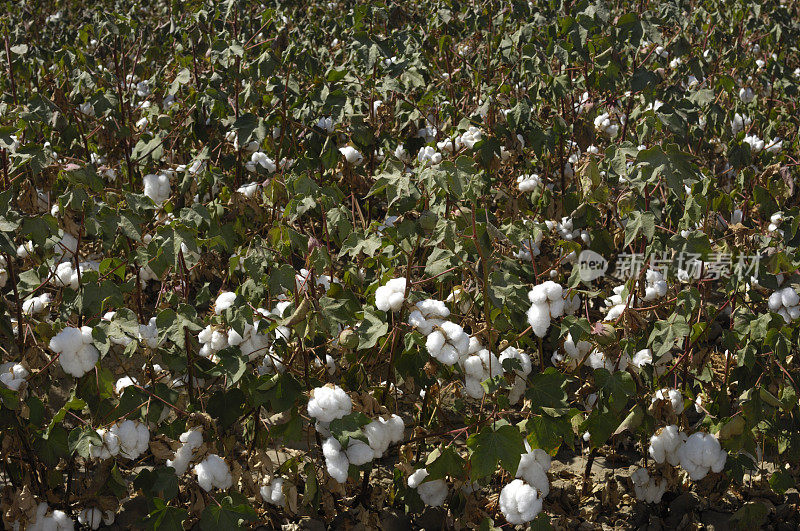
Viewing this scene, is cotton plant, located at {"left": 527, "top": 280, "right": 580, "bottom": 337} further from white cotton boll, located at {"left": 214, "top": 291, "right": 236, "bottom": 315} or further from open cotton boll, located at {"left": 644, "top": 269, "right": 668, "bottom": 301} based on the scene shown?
white cotton boll, located at {"left": 214, "top": 291, "right": 236, "bottom": 315}

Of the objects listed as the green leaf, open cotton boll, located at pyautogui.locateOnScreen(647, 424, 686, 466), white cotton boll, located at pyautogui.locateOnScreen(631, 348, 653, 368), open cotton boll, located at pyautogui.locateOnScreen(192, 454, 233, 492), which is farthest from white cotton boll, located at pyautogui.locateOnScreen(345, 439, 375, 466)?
white cotton boll, located at pyautogui.locateOnScreen(631, 348, 653, 368)

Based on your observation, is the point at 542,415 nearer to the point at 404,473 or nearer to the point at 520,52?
the point at 404,473

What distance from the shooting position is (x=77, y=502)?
2666 millimetres

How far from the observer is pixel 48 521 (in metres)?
2.38

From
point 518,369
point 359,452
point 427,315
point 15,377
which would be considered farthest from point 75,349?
point 518,369

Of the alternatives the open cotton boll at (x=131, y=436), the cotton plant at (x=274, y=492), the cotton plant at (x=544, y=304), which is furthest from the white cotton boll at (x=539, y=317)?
the open cotton boll at (x=131, y=436)

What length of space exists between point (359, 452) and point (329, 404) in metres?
0.16

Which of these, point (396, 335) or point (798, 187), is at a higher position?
point (396, 335)

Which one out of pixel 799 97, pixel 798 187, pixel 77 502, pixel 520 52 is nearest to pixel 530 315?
pixel 77 502

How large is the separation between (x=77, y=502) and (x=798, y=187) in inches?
141

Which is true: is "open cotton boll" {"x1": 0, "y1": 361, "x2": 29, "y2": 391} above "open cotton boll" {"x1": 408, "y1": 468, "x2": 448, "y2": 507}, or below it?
above

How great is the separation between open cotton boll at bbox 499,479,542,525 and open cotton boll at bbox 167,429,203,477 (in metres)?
0.87

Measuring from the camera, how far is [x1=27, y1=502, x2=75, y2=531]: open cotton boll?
236 cm

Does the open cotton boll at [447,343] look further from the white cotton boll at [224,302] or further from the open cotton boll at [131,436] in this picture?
the open cotton boll at [131,436]
